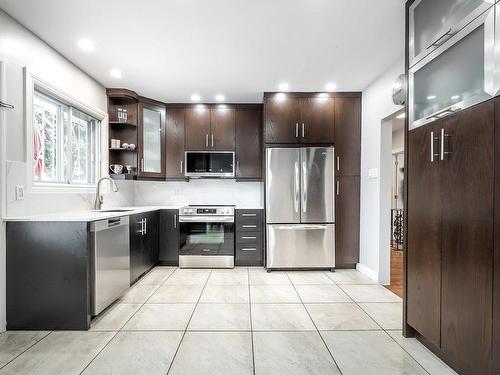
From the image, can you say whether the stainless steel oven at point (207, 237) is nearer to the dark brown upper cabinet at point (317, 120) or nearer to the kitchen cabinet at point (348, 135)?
the dark brown upper cabinet at point (317, 120)

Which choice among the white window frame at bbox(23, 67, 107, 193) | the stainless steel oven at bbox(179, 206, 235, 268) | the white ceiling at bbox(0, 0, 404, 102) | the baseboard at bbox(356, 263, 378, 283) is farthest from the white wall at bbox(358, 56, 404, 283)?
the white window frame at bbox(23, 67, 107, 193)

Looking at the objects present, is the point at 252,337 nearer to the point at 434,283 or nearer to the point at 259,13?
the point at 434,283

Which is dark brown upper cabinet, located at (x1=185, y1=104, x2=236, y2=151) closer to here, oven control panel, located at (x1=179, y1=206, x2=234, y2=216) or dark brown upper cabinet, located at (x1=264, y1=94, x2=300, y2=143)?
dark brown upper cabinet, located at (x1=264, y1=94, x2=300, y2=143)

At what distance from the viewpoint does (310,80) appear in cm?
334

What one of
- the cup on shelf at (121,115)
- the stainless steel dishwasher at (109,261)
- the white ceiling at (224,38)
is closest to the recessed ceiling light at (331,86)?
the white ceiling at (224,38)

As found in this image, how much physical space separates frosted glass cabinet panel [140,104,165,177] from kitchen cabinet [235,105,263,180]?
1.17 m

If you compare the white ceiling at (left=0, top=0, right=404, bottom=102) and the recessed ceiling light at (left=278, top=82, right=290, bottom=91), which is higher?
the white ceiling at (left=0, top=0, right=404, bottom=102)

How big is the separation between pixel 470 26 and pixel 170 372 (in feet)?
8.48

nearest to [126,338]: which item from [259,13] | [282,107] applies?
[259,13]

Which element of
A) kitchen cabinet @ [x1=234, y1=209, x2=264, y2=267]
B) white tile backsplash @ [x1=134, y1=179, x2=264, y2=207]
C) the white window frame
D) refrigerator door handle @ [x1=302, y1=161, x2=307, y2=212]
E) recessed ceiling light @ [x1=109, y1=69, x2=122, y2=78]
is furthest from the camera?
white tile backsplash @ [x1=134, y1=179, x2=264, y2=207]

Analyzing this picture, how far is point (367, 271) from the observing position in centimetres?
345

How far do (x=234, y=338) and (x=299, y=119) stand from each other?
9.28 feet

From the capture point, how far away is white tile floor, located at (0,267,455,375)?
1.66 meters

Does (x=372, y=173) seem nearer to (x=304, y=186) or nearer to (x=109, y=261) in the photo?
(x=304, y=186)
